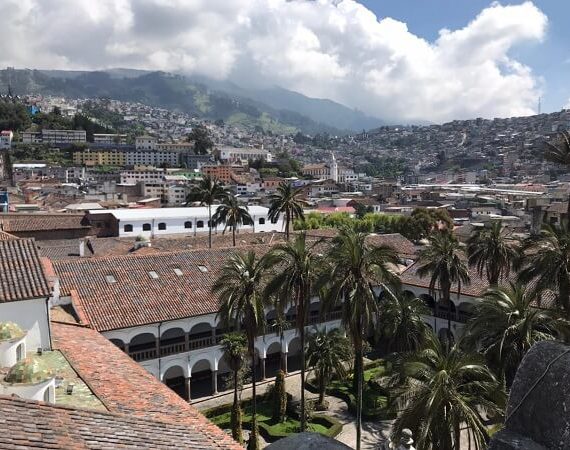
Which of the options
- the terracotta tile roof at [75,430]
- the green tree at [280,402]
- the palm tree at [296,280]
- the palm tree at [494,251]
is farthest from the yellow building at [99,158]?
the terracotta tile roof at [75,430]

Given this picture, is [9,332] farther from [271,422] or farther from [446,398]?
[271,422]

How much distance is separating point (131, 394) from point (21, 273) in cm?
653

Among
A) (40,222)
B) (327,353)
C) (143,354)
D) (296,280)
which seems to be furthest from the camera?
(40,222)

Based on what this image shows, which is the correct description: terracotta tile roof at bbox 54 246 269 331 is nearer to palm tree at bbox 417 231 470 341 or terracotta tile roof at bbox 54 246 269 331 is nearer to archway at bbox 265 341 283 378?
archway at bbox 265 341 283 378

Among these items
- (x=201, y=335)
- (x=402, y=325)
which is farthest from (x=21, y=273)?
(x=402, y=325)

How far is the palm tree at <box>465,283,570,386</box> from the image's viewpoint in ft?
52.5

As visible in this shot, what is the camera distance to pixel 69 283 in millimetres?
25625

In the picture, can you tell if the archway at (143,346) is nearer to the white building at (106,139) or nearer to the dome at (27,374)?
the dome at (27,374)

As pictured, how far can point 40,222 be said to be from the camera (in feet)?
169

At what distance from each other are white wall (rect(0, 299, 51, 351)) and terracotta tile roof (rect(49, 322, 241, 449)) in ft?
2.59

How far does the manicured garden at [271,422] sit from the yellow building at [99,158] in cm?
14357

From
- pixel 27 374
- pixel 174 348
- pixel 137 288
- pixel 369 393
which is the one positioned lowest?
pixel 369 393

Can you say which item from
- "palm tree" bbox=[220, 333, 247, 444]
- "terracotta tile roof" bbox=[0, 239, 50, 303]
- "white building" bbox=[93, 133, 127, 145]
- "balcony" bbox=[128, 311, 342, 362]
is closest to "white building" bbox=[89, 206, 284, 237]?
"balcony" bbox=[128, 311, 342, 362]

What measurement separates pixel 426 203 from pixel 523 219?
114 ft
